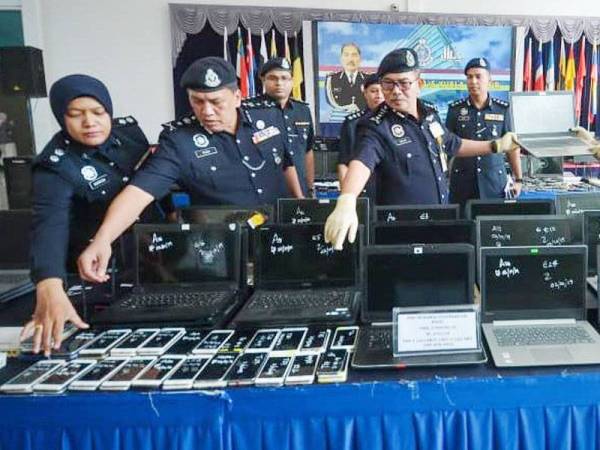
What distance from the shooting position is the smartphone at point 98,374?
42.1 inches

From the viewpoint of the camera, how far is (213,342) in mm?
1249

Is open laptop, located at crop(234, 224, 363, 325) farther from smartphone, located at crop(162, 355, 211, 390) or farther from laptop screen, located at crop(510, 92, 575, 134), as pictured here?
laptop screen, located at crop(510, 92, 575, 134)

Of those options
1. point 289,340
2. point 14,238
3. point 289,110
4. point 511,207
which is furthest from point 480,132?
point 14,238

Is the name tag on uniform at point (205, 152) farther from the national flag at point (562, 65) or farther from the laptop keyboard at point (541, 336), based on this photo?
the national flag at point (562, 65)

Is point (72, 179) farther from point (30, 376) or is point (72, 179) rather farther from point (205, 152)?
point (30, 376)

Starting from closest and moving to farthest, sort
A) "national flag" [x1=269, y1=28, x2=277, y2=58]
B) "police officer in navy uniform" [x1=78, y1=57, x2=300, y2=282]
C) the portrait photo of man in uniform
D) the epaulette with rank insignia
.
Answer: "police officer in navy uniform" [x1=78, y1=57, x2=300, y2=282]
the epaulette with rank insignia
"national flag" [x1=269, y1=28, x2=277, y2=58]
the portrait photo of man in uniform

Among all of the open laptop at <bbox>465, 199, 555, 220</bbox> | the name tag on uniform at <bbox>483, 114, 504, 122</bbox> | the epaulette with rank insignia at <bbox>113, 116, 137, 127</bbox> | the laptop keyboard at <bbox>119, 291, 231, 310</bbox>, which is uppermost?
the name tag on uniform at <bbox>483, 114, 504, 122</bbox>

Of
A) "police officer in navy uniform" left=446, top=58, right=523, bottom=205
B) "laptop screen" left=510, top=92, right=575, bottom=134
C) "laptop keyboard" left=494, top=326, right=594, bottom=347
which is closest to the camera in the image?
"laptop keyboard" left=494, top=326, right=594, bottom=347

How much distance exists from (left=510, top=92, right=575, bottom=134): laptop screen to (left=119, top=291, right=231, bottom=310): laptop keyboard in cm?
183

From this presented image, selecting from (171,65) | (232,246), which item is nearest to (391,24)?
(171,65)

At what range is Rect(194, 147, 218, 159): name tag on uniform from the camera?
188cm

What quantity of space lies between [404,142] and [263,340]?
1.19 meters

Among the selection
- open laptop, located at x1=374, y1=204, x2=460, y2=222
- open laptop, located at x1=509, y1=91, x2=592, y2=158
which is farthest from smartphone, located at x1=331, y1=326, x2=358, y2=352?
open laptop, located at x1=509, y1=91, x2=592, y2=158

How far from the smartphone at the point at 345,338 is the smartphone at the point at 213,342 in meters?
0.26
